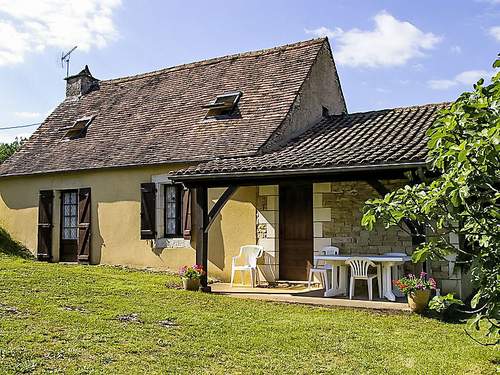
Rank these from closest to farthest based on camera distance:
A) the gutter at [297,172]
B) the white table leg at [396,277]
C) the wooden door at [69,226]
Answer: the gutter at [297,172]
the white table leg at [396,277]
the wooden door at [69,226]

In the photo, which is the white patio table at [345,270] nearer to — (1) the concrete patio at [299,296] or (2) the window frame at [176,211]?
(1) the concrete patio at [299,296]

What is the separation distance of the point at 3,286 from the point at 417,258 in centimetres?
742

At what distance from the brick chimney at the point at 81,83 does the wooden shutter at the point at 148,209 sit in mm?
6816

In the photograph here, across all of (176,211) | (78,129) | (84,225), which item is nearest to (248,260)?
(176,211)

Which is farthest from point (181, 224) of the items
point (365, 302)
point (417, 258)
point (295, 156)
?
point (417, 258)

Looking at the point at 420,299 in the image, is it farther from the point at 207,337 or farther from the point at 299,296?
the point at 207,337

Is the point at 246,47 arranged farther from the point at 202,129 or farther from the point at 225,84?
the point at 202,129

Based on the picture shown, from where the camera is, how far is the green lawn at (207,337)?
16.9 feet

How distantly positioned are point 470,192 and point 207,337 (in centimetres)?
411

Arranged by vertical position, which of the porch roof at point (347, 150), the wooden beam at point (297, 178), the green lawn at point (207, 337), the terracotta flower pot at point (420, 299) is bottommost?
the green lawn at point (207, 337)

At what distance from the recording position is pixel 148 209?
12.4m

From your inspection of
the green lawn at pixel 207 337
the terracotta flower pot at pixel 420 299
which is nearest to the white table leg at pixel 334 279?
the green lawn at pixel 207 337

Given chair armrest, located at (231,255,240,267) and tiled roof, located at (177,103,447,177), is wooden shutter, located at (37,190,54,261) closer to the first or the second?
tiled roof, located at (177,103,447,177)

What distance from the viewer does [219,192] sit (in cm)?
1162
